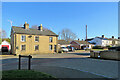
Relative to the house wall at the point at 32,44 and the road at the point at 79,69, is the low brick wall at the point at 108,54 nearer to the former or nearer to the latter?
the road at the point at 79,69

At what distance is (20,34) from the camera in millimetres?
26172

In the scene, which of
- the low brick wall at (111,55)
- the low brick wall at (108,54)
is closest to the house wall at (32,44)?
the low brick wall at (108,54)

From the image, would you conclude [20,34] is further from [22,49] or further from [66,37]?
[66,37]

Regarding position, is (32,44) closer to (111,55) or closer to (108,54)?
(108,54)

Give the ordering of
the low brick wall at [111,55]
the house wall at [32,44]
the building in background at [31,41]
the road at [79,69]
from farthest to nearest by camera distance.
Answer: the building in background at [31,41] → the house wall at [32,44] → the low brick wall at [111,55] → the road at [79,69]

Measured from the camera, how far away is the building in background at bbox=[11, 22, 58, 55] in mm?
25664

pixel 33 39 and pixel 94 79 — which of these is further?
pixel 33 39

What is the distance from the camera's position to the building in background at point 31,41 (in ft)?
84.2

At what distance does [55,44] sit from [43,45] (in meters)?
3.84

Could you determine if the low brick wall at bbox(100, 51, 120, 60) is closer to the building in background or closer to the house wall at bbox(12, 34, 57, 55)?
the house wall at bbox(12, 34, 57, 55)

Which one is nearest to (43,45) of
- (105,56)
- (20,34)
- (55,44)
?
(55,44)

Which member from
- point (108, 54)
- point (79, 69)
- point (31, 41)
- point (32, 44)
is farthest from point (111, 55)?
point (31, 41)

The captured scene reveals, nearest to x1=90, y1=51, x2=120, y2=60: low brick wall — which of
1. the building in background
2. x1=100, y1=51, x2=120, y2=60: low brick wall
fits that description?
x1=100, y1=51, x2=120, y2=60: low brick wall

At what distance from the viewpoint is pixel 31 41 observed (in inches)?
1078
